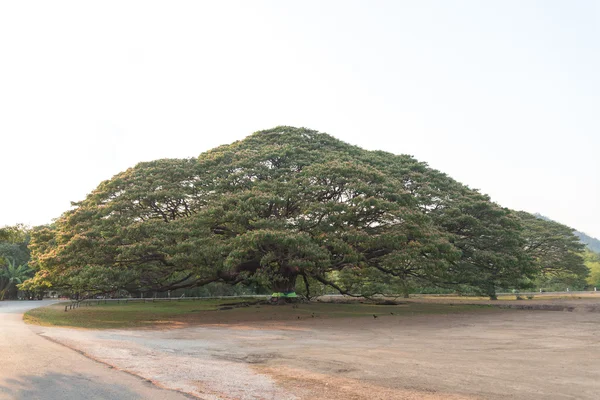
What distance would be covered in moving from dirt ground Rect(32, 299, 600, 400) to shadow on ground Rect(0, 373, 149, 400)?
923mm

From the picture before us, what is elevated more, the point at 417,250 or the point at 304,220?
the point at 304,220

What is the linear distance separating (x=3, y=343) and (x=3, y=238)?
11.1 feet

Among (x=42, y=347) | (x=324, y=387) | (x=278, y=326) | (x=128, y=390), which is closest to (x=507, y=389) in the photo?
(x=324, y=387)

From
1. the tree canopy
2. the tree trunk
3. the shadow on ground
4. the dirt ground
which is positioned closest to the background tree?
the tree canopy

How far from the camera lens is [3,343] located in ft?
44.4

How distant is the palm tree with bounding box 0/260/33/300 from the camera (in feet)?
199

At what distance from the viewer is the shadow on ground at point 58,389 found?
24.4 ft

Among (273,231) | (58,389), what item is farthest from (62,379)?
(273,231)

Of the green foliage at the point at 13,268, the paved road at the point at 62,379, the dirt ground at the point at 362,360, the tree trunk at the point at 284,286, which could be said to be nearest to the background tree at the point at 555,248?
the tree trunk at the point at 284,286

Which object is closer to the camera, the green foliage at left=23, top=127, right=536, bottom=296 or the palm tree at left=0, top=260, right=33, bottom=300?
the green foliage at left=23, top=127, right=536, bottom=296

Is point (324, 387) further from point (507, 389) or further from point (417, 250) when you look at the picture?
point (417, 250)

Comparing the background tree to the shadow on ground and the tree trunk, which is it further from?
the shadow on ground

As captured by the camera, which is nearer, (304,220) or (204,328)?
(204,328)

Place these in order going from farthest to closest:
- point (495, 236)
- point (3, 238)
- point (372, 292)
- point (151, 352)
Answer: point (495, 236) < point (372, 292) < point (3, 238) < point (151, 352)
